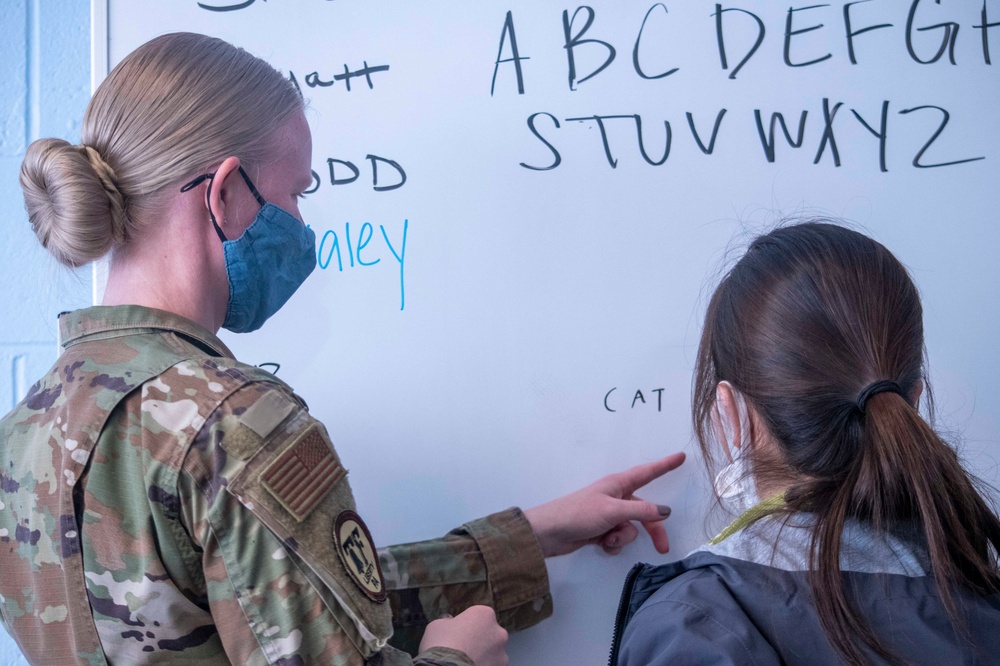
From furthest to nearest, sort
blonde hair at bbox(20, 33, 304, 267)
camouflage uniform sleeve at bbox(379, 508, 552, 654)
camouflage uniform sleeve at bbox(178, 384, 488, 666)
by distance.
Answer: camouflage uniform sleeve at bbox(379, 508, 552, 654)
blonde hair at bbox(20, 33, 304, 267)
camouflage uniform sleeve at bbox(178, 384, 488, 666)

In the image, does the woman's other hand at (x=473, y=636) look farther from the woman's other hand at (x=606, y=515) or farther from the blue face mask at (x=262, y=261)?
the blue face mask at (x=262, y=261)

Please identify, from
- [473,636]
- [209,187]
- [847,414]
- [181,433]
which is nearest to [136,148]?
[209,187]

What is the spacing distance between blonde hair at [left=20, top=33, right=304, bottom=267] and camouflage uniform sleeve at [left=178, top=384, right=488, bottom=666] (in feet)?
0.69

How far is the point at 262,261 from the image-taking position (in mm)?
732

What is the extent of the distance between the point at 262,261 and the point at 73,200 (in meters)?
0.16

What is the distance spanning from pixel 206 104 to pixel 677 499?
667 millimetres

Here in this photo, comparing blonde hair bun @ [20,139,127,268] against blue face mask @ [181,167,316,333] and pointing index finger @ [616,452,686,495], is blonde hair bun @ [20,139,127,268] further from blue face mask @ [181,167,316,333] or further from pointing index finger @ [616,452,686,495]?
pointing index finger @ [616,452,686,495]

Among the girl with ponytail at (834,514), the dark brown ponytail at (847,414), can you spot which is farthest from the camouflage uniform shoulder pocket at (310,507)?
the dark brown ponytail at (847,414)

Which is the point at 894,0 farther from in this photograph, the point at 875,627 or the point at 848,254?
the point at 875,627

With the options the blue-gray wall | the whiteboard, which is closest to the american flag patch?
the whiteboard

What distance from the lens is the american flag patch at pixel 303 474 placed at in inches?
22.0

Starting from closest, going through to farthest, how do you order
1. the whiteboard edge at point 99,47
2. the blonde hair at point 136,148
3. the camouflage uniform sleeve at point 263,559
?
the camouflage uniform sleeve at point 263,559 < the blonde hair at point 136,148 < the whiteboard edge at point 99,47

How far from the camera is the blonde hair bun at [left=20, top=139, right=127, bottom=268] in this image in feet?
2.10

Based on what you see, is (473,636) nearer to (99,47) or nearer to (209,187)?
(209,187)
